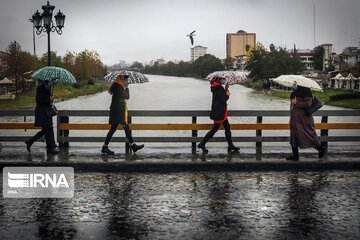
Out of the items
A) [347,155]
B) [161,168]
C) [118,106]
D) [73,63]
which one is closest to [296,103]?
[347,155]

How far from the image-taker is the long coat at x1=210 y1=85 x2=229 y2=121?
976 cm

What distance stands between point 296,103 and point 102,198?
15.0 feet

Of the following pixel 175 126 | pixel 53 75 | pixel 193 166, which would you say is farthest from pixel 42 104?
pixel 193 166

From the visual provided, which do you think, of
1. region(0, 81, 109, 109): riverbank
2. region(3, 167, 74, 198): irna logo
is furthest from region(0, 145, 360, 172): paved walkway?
region(0, 81, 109, 109): riverbank

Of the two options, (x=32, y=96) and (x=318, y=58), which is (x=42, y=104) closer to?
(x=32, y=96)

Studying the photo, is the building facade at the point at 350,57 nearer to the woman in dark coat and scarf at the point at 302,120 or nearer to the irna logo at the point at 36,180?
the woman in dark coat and scarf at the point at 302,120

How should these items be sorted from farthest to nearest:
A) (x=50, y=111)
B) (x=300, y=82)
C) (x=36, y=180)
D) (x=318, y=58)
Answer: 1. (x=318, y=58)
2. (x=50, y=111)
3. (x=300, y=82)
4. (x=36, y=180)

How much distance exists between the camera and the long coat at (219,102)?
32.0ft

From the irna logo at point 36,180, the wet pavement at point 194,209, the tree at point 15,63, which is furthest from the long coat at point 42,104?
the tree at point 15,63

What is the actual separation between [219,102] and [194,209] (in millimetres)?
4291

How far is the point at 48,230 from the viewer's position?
16.5 feet

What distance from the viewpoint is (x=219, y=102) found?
9.83 meters

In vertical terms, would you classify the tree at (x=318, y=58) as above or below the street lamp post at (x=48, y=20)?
above

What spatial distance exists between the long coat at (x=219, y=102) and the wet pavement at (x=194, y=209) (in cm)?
206
